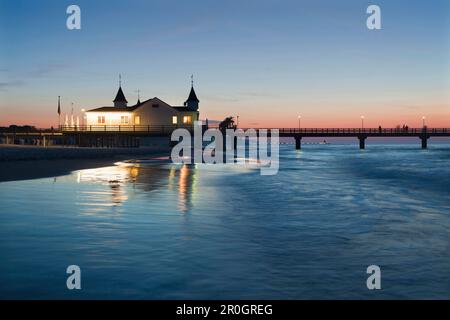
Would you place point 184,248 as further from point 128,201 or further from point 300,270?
point 128,201

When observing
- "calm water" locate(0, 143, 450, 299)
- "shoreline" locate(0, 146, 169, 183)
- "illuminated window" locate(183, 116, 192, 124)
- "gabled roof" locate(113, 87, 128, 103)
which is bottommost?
"calm water" locate(0, 143, 450, 299)

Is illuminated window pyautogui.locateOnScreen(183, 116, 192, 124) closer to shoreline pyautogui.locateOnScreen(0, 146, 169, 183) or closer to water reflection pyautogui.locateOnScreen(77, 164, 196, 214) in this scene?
shoreline pyautogui.locateOnScreen(0, 146, 169, 183)

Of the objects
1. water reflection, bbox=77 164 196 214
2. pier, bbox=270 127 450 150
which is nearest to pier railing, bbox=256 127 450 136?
pier, bbox=270 127 450 150

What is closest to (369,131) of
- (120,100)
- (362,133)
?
(362,133)

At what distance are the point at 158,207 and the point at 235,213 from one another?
9.75 feet

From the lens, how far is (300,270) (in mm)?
9555

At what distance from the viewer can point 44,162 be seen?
41.8 metres

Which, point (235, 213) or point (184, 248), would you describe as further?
point (235, 213)

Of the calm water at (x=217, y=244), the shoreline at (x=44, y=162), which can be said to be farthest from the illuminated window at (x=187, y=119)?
the calm water at (x=217, y=244)

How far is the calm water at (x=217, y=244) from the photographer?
8445mm

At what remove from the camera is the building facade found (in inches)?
2963

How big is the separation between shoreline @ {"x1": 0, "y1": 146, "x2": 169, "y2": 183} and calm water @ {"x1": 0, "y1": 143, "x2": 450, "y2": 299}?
29.4 feet
